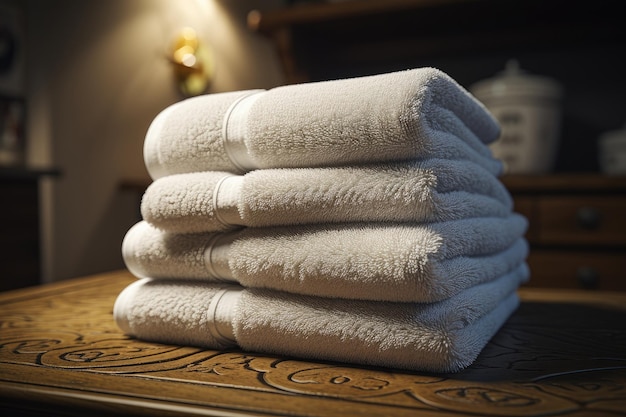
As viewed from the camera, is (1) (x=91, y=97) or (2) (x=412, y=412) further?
(1) (x=91, y=97)

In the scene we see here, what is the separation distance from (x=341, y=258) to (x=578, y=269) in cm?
107

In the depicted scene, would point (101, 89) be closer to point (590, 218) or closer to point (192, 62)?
point (192, 62)

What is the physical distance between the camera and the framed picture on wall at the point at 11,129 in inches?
76.8

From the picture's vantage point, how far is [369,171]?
438 millimetres

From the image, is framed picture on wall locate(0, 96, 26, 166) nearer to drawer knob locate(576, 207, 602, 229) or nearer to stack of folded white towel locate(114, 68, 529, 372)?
stack of folded white towel locate(114, 68, 529, 372)

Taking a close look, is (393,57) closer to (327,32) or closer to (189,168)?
(327,32)

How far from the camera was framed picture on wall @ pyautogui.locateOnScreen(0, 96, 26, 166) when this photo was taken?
6.40 feet

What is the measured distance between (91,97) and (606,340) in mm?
1805

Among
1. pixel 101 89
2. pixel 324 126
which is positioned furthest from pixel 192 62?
pixel 324 126

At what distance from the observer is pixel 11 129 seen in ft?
6.42

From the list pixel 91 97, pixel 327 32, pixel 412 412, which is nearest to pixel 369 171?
pixel 412 412

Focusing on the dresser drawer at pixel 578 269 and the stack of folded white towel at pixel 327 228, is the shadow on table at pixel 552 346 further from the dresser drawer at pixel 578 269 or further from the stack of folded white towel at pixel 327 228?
the dresser drawer at pixel 578 269

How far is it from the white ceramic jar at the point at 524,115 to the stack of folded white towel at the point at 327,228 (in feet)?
3.01

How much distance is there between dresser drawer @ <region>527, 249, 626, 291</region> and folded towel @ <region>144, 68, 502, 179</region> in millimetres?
887
